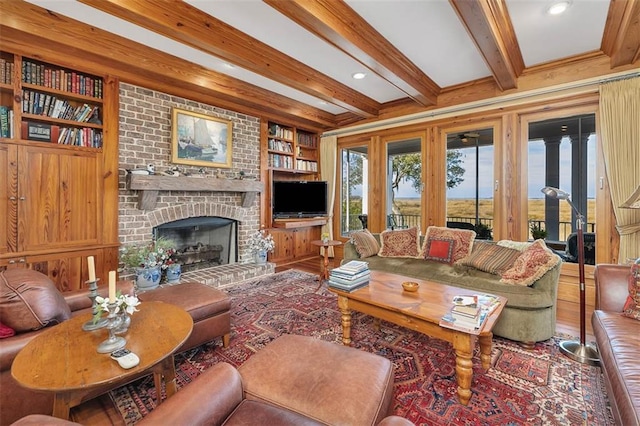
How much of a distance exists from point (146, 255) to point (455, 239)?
3.71 metres

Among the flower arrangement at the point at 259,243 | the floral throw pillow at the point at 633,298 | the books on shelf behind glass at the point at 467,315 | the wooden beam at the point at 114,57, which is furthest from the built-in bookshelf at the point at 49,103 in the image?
the floral throw pillow at the point at 633,298

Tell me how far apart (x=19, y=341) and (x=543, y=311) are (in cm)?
342

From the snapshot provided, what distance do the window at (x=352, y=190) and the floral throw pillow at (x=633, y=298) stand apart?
383 centimetres

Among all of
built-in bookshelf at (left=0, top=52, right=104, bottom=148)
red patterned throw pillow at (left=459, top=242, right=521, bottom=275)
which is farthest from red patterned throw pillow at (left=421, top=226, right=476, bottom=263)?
built-in bookshelf at (left=0, top=52, right=104, bottom=148)

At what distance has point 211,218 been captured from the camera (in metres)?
4.46

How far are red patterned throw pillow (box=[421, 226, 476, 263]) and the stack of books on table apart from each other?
136 centimetres

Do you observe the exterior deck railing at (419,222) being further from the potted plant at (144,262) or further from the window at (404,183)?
the potted plant at (144,262)

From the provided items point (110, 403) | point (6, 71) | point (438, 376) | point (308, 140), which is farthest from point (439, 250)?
point (6, 71)

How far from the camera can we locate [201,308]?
2.14 metres

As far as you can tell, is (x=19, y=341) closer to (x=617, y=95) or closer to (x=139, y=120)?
A: (x=139, y=120)

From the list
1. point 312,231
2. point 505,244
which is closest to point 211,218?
point 312,231

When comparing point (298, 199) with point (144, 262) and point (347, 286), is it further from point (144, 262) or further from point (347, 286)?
point (347, 286)

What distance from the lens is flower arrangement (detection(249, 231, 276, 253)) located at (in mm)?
4660

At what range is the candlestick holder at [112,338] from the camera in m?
1.29
